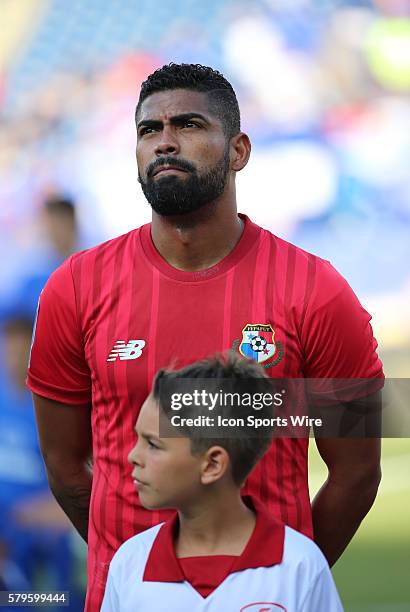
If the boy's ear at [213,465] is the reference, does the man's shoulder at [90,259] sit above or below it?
above

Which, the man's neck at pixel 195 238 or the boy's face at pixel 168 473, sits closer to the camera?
the boy's face at pixel 168 473

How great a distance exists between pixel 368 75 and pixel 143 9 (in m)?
0.66

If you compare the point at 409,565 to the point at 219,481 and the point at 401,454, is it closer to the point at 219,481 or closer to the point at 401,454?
the point at 401,454

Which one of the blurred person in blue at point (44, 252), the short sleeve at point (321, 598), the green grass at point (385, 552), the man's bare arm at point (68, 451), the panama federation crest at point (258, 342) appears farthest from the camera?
the green grass at point (385, 552)

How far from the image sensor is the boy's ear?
155 cm

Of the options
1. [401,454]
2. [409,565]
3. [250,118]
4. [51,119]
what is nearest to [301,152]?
[250,118]

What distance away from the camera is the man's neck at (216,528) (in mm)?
1557

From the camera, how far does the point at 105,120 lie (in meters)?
3.16

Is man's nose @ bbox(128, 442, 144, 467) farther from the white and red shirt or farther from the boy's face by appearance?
the white and red shirt

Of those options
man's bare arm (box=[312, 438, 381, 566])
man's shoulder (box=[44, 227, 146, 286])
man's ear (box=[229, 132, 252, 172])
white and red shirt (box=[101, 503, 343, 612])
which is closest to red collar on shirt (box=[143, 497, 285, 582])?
white and red shirt (box=[101, 503, 343, 612])

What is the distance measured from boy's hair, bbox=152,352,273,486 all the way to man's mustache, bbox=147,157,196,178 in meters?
0.31

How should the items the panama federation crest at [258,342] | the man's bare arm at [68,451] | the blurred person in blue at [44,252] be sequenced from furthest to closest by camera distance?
the blurred person in blue at [44,252] < the man's bare arm at [68,451] < the panama federation crest at [258,342]

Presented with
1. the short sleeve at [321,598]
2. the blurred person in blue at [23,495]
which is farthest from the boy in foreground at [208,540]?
the blurred person in blue at [23,495]

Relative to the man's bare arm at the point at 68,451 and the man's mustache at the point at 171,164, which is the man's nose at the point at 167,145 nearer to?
the man's mustache at the point at 171,164
